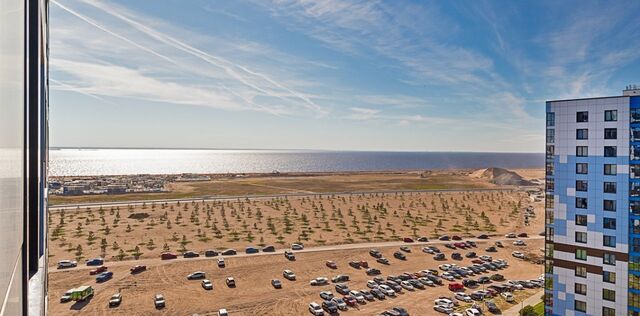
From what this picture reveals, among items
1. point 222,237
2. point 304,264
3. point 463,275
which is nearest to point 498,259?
point 463,275

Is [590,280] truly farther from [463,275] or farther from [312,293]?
[312,293]

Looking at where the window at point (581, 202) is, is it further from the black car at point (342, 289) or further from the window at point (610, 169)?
the black car at point (342, 289)

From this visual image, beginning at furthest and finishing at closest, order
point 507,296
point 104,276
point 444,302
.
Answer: point 104,276
point 507,296
point 444,302

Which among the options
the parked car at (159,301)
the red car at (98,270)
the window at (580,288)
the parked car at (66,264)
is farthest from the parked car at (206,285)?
the window at (580,288)

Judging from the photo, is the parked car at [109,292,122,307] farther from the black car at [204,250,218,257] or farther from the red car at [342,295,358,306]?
the red car at [342,295,358,306]

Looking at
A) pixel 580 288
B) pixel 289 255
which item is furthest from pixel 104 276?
pixel 580 288

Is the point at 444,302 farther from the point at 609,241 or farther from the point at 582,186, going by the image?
the point at 582,186
